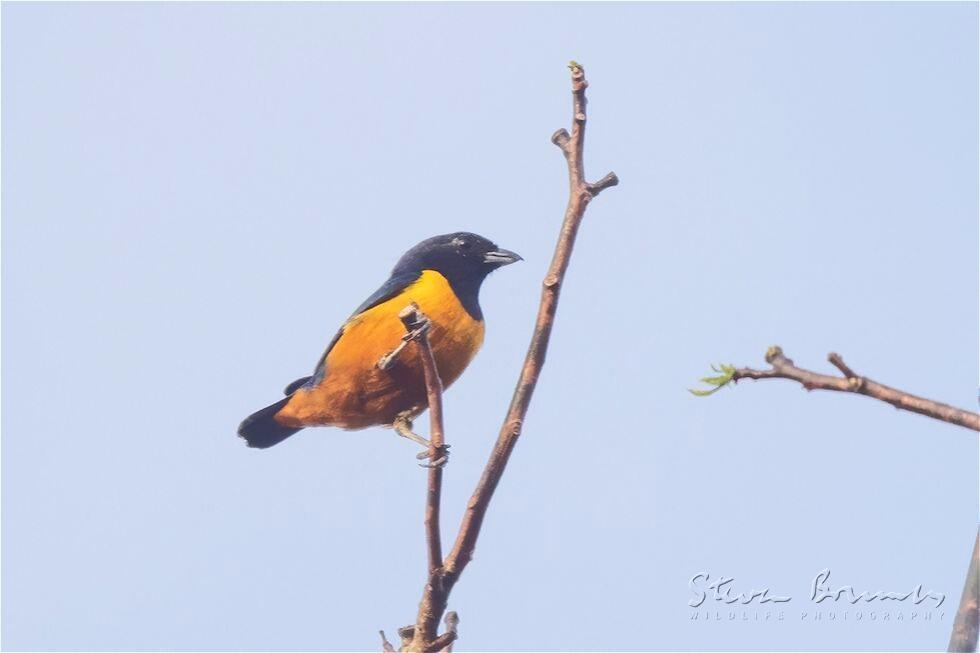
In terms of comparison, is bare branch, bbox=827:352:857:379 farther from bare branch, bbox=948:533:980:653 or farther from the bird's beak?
the bird's beak

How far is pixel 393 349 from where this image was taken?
609 centimetres

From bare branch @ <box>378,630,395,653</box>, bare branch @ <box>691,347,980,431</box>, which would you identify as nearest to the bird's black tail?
bare branch @ <box>378,630,395,653</box>

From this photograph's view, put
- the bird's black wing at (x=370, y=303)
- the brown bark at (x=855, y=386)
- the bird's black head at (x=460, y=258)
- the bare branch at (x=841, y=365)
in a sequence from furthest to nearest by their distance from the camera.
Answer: the bird's black head at (x=460, y=258) < the bird's black wing at (x=370, y=303) < the bare branch at (x=841, y=365) < the brown bark at (x=855, y=386)

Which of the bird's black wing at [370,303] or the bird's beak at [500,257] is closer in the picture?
the bird's black wing at [370,303]

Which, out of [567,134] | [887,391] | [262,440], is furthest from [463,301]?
[887,391]

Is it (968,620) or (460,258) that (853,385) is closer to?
(968,620)

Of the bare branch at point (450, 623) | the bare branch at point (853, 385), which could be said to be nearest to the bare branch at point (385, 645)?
the bare branch at point (450, 623)

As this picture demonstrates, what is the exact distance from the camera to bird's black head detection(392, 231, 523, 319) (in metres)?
7.03

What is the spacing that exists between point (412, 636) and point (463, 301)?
3.01 metres

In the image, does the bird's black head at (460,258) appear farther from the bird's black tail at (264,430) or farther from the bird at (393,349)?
the bird's black tail at (264,430)

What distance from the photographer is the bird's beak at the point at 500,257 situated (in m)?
7.18

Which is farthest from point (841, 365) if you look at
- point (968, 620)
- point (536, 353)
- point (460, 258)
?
point (460, 258)

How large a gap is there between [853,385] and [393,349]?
14.0 ft

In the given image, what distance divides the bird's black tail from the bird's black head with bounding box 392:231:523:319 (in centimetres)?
117
